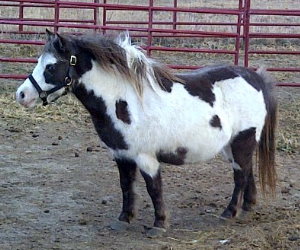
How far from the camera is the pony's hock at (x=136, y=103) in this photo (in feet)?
14.7

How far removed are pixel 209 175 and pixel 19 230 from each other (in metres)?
2.00

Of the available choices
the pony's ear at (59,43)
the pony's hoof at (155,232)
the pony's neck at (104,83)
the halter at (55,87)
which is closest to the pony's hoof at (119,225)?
the pony's hoof at (155,232)

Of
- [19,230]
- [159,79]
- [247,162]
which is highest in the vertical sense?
[159,79]

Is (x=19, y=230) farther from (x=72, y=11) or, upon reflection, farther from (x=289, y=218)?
(x=72, y=11)

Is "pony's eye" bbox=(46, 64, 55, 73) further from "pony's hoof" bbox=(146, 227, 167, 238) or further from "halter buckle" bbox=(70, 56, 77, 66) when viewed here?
"pony's hoof" bbox=(146, 227, 167, 238)

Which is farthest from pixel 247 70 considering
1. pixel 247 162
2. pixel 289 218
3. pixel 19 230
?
pixel 19 230

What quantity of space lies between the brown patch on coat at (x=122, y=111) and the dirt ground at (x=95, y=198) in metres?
0.78

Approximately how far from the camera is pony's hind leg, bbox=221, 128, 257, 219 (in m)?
4.97

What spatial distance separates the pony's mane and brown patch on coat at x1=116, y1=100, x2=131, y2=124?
0.12m

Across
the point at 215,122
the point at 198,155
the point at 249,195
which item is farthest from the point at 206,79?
the point at 249,195

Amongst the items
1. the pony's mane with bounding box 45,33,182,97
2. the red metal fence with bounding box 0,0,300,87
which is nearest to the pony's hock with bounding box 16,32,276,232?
the pony's mane with bounding box 45,33,182,97

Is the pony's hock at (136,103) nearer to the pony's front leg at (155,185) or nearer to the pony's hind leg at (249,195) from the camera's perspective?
the pony's front leg at (155,185)

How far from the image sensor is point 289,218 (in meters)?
4.93

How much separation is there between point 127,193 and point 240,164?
0.82 meters
